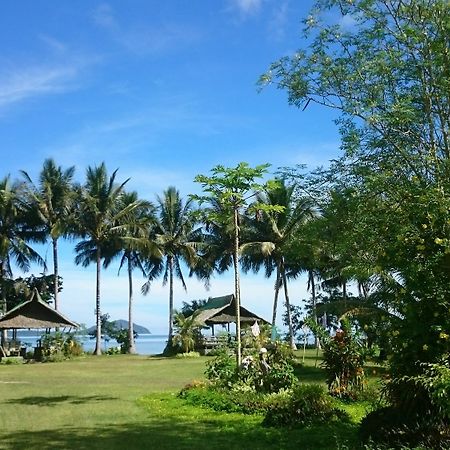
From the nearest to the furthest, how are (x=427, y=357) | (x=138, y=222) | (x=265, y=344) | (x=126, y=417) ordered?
(x=427, y=357) → (x=126, y=417) → (x=265, y=344) → (x=138, y=222)

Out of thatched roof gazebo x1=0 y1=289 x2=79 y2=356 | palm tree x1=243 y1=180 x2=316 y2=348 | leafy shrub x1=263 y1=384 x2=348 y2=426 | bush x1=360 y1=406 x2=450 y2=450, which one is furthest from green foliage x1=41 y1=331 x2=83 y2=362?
bush x1=360 y1=406 x2=450 y2=450

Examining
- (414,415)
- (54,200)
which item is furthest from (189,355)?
(414,415)

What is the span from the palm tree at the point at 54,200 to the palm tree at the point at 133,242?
3.81 meters

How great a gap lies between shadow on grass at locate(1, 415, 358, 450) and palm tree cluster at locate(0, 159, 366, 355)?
2488 centimetres

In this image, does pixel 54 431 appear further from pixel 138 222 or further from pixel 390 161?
pixel 138 222

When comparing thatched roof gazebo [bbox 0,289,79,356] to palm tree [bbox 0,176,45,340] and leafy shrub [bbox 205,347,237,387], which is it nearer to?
palm tree [bbox 0,176,45,340]

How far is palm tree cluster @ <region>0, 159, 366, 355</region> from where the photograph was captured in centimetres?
3741

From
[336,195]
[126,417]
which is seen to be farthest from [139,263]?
[336,195]

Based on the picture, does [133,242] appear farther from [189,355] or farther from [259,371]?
[259,371]

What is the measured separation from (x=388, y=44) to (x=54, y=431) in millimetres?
8094

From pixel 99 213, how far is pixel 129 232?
2658 mm

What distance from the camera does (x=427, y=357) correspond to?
22.5 feet

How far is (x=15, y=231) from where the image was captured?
38688mm

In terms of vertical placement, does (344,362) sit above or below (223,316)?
below
